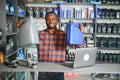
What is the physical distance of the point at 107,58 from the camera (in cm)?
665

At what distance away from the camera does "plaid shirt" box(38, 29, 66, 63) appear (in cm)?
355

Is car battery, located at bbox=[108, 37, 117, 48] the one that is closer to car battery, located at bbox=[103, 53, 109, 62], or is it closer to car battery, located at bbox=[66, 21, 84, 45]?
car battery, located at bbox=[103, 53, 109, 62]

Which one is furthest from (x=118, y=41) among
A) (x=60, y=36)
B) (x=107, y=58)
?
(x=60, y=36)

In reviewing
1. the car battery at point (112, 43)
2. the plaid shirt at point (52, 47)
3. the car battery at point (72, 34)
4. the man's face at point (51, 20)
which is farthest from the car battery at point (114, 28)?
the car battery at point (72, 34)

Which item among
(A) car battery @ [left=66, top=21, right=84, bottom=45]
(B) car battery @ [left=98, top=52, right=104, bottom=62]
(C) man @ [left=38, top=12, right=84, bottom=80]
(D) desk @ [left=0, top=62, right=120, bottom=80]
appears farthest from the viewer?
(B) car battery @ [left=98, top=52, right=104, bottom=62]

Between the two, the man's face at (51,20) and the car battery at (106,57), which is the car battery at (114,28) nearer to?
the car battery at (106,57)

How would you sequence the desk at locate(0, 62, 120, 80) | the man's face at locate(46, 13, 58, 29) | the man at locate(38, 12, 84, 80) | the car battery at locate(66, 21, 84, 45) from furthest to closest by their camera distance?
the man at locate(38, 12, 84, 80)
the man's face at locate(46, 13, 58, 29)
the car battery at locate(66, 21, 84, 45)
the desk at locate(0, 62, 120, 80)

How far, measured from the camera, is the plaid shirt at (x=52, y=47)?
3553 millimetres

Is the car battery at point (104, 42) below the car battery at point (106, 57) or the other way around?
the other way around

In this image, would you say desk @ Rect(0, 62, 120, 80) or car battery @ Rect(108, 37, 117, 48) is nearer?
desk @ Rect(0, 62, 120, 80)

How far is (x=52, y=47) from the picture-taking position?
11.8 feet

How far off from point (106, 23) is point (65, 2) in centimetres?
134

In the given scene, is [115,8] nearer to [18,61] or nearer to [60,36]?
[60,36]

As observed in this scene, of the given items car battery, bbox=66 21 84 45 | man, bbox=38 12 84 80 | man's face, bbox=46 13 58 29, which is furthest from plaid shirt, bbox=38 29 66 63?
car battery, bbox=66 21 84 45
